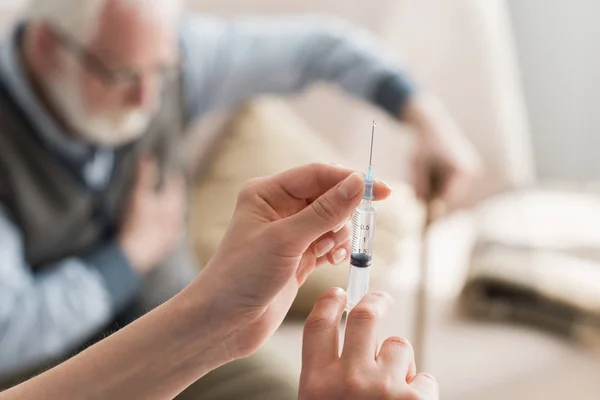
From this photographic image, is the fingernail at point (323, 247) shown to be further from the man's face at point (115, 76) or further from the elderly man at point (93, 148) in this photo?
the man's face at point (115, 76)

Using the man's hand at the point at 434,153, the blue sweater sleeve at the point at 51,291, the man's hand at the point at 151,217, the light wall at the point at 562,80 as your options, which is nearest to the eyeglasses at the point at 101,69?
the man's hand at the point at 151,217

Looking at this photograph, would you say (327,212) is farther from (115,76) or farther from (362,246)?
(115,76)

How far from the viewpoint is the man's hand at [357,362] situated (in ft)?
1.44

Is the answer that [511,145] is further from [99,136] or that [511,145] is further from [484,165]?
[99,136]

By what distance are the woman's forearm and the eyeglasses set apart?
0.65 metres

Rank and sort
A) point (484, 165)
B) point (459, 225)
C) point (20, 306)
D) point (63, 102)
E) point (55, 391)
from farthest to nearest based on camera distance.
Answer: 1. point (484, 165)
2. point (459, 225)
3. point (63, 102)
4. point (20, 306)
5. point (55, 391)

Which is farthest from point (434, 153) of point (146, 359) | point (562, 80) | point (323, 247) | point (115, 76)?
point (562, 80)

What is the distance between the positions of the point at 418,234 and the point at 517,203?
1.67ft

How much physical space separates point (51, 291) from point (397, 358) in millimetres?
667

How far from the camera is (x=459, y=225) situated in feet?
4.43

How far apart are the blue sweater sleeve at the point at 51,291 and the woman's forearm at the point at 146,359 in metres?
0.34

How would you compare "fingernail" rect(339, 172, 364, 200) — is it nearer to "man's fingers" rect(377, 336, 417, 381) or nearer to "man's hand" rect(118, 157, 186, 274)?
"man's fingers" rect(377, 336, 417, 381)

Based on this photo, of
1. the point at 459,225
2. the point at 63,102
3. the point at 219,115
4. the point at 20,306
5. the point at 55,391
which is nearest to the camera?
the point at 55,391

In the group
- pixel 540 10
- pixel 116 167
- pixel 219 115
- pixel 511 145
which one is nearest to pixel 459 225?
pixel 511 145
